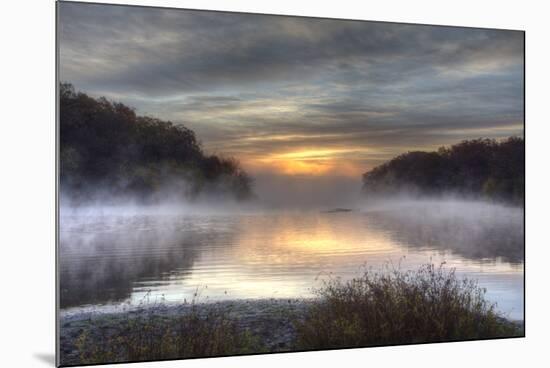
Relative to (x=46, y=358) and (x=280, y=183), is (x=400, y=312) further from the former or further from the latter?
(x=46, y=358)

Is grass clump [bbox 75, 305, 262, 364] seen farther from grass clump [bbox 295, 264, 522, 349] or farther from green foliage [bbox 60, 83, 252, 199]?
green foliage [bbox 60, 83, 252, 199]

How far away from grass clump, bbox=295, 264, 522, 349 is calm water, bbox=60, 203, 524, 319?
127 mm

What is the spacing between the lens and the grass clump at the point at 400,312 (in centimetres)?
843

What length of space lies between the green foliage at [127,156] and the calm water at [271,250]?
10.9 inches

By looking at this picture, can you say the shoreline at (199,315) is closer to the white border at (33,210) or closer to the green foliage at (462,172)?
the white border at (33,210)

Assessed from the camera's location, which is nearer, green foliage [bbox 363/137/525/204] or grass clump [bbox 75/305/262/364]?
grass clump [bbox 75/305/262/364]

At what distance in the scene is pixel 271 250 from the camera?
329 inches

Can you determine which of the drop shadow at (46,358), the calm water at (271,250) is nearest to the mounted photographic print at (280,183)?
the calm water at (271,250)

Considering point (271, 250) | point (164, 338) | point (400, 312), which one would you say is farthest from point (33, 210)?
point (400, 312)

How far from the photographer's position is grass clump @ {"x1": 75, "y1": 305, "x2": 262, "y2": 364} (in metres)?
7.79

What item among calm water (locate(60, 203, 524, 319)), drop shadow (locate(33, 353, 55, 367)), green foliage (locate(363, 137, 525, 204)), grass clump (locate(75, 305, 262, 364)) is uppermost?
green foliage (locate(363, 137, 525, 204))

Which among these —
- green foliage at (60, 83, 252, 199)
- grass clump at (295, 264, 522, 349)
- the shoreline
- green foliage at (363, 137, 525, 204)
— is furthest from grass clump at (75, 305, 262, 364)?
green foliage at (363, 137, 525, 204)
